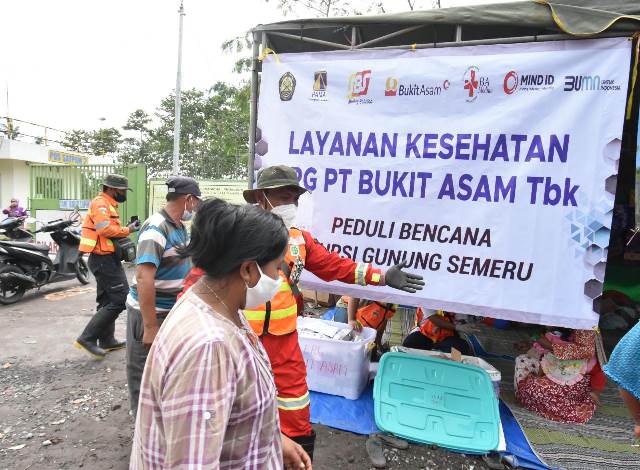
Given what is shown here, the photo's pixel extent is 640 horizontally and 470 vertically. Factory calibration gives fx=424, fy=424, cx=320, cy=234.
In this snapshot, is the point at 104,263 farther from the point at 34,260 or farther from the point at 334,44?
the point at 334,44

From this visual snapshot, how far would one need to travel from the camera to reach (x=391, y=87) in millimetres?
2775

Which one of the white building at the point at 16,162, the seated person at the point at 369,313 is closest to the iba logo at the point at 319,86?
the seated person at the point at 369,313

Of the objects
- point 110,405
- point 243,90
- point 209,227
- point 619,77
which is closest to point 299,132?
point 619,77

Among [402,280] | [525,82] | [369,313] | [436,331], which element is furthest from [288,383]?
[525,82]

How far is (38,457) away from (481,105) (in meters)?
3.40

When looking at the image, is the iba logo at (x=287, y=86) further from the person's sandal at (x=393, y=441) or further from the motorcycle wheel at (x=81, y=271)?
the motorcycle wheel at (x=81, y=271)

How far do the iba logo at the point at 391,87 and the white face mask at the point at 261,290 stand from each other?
76.9 inches

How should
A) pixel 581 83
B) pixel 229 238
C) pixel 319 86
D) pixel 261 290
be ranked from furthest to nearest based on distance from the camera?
pixel 319 86 < pixel 581 83 < pixel 261 290 < pixel 229 238

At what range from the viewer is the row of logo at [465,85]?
2.37m

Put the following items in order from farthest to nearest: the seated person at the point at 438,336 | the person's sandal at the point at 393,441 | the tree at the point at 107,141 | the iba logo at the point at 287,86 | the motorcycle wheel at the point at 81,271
→ the tree at the point at 107,141
the motorcycle wheel at the point at 81,271
the seated person at the point at 438,336
the iba logo at the point at 287,86
the person's sandal at the point at 393,441

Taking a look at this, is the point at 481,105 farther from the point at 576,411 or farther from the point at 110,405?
the point at 110,405

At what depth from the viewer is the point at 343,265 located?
2.31 m

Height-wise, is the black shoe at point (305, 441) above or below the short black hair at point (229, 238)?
below

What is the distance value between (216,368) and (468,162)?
217cm
